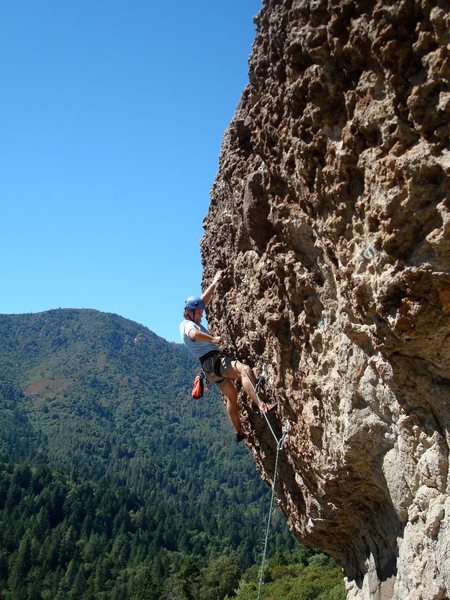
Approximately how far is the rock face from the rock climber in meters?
0.31

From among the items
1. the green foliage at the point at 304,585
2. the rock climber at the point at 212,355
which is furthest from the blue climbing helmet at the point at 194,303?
the green foliage at the point at 304,585

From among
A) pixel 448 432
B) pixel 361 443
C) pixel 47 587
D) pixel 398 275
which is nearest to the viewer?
pixel 398 275

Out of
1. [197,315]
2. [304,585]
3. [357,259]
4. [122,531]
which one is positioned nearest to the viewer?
[357,259]

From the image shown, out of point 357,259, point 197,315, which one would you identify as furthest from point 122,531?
point 357,259

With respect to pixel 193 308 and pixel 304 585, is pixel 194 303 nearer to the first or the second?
pixel 193 308

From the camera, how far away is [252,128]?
5.80 meters

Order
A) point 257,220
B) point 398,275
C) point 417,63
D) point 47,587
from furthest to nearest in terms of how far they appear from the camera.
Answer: point 47,587
point 257,220
point 398,275
point 417,63

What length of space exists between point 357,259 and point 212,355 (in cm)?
338

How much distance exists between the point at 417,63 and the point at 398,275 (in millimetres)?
1339

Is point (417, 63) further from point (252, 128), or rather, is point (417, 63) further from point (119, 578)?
point (119, 578)

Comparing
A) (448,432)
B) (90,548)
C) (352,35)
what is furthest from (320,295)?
(90,548)

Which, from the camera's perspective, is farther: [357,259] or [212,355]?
[212,355]

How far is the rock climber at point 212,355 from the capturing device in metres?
6.91

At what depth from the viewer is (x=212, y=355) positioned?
718 cm
